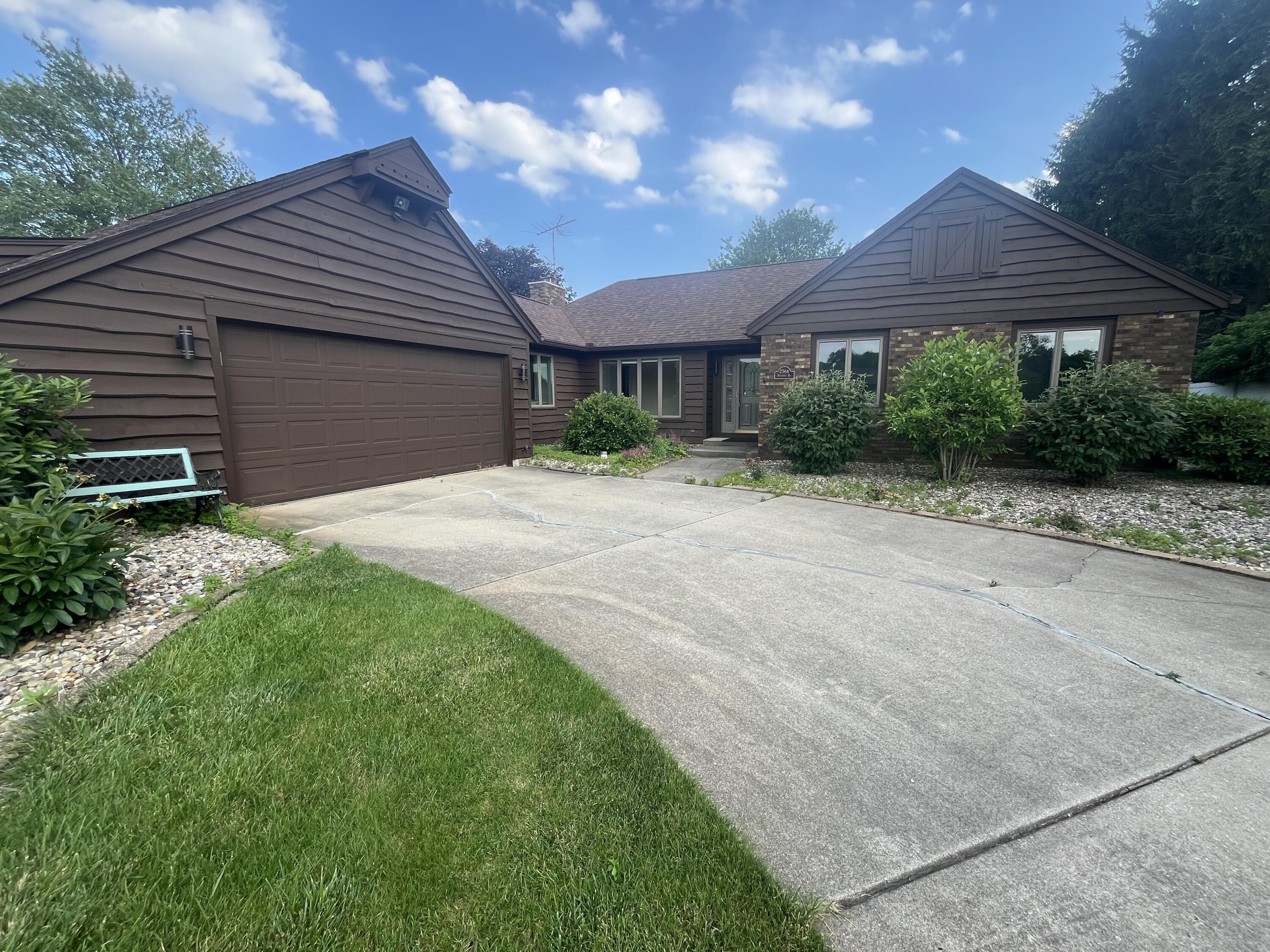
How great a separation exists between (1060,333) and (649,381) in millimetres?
8841

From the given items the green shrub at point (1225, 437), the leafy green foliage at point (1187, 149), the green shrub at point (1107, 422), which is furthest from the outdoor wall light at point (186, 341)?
the leafy green foliage at point (1187, 149)

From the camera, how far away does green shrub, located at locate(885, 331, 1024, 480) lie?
25.3 ft

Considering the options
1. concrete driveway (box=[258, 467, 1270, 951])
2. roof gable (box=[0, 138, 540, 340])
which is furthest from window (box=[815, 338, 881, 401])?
roof gable (box=[0, 138, 540, 340])

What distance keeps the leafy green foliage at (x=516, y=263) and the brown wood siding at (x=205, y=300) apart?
19.7 m

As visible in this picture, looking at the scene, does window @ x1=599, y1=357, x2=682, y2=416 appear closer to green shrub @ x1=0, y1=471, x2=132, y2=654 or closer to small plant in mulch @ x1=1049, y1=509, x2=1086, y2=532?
small plant in mulch @ x1=1049, y1=509, x2=1086, y2=532

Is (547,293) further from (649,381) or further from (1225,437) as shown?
(1225,437)

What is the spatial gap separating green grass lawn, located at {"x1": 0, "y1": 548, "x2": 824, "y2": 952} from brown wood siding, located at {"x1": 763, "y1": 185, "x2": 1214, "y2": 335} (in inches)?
388

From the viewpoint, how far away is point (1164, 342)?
342 inches

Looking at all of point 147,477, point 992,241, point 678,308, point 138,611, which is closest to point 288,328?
point 147,477

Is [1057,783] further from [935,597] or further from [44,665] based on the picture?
[44,665]

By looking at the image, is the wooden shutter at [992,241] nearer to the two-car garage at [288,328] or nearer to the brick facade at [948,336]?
the brick facade at [948,336]

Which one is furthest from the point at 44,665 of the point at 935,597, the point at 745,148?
the point at 745,148

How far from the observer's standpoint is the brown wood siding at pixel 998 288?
8805mm

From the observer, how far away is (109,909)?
59.1 inches
